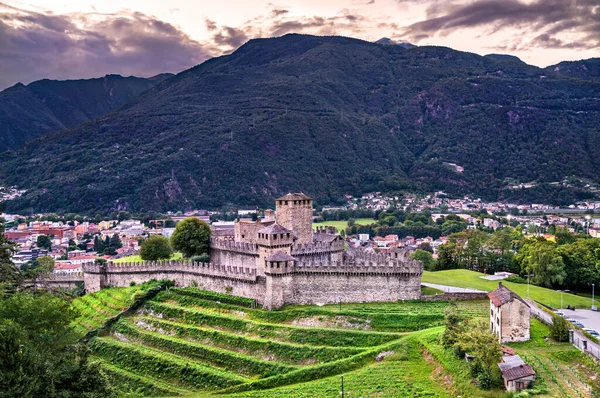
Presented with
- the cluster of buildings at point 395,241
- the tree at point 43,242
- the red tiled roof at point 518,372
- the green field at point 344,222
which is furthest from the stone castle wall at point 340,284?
the green field at point 344,222

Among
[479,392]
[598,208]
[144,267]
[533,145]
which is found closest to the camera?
[479,392]

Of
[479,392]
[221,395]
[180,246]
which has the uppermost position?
[180,246]

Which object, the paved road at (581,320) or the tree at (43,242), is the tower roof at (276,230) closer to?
the paved road at (581,320)

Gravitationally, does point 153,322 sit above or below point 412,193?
below

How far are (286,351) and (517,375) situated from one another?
16.4 m

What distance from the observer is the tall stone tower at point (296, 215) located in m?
55.1

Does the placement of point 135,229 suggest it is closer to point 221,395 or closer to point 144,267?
point 144,267

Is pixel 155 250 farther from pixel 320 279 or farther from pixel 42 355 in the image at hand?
pixel 42 355

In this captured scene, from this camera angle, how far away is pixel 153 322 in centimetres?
4978

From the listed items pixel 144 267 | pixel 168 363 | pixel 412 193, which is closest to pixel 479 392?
pixel 168 363

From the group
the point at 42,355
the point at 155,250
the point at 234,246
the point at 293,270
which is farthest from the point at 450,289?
the point at 42,355

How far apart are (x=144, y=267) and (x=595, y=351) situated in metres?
41.4

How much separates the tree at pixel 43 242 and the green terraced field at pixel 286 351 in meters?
61.4

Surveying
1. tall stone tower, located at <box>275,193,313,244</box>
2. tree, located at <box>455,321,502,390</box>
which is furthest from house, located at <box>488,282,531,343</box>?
tall stone tower, located at <box>275,193,313,244</box>
